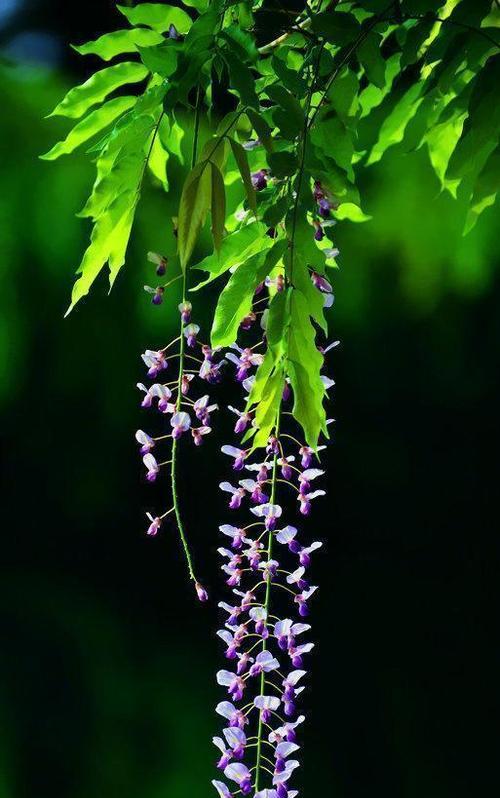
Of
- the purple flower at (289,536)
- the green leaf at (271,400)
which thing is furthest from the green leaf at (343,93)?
the purple flower at (289,536)

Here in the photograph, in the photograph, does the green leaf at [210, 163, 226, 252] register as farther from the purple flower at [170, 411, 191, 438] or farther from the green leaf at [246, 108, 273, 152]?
the purple flower at [170, 411, 191, 438]

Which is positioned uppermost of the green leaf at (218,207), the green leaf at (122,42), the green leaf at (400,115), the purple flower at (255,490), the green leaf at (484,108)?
the green leaf at (400,115)

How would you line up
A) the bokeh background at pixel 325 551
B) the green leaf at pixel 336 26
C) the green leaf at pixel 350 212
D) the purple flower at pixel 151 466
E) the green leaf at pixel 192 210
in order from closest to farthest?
the green leaf at pixel 192 210 < the green leaf at pixel 336 26 < the purple flower at pixel 151 466 < the green leaf at pixel 350 212 < the bokeh background at pixel 325 551

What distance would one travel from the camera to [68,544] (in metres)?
2.35

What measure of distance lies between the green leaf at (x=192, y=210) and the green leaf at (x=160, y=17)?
0.99 ft

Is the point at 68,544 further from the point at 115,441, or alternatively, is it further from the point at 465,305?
the point at 465,305

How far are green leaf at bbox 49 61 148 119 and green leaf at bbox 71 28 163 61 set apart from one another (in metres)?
0.02

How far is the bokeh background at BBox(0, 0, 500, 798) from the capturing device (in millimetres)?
2283

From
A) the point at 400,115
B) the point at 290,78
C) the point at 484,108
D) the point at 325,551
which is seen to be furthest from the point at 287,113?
the point at 325,551

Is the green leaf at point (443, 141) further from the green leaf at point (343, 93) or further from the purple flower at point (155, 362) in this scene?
the purple flower at point (155, 362)

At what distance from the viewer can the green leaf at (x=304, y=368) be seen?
0.83 m

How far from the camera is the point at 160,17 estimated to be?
1.04m

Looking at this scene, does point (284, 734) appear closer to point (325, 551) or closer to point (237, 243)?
point (237, 243)

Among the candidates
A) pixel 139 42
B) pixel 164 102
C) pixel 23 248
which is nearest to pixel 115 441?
pixel 23 248
